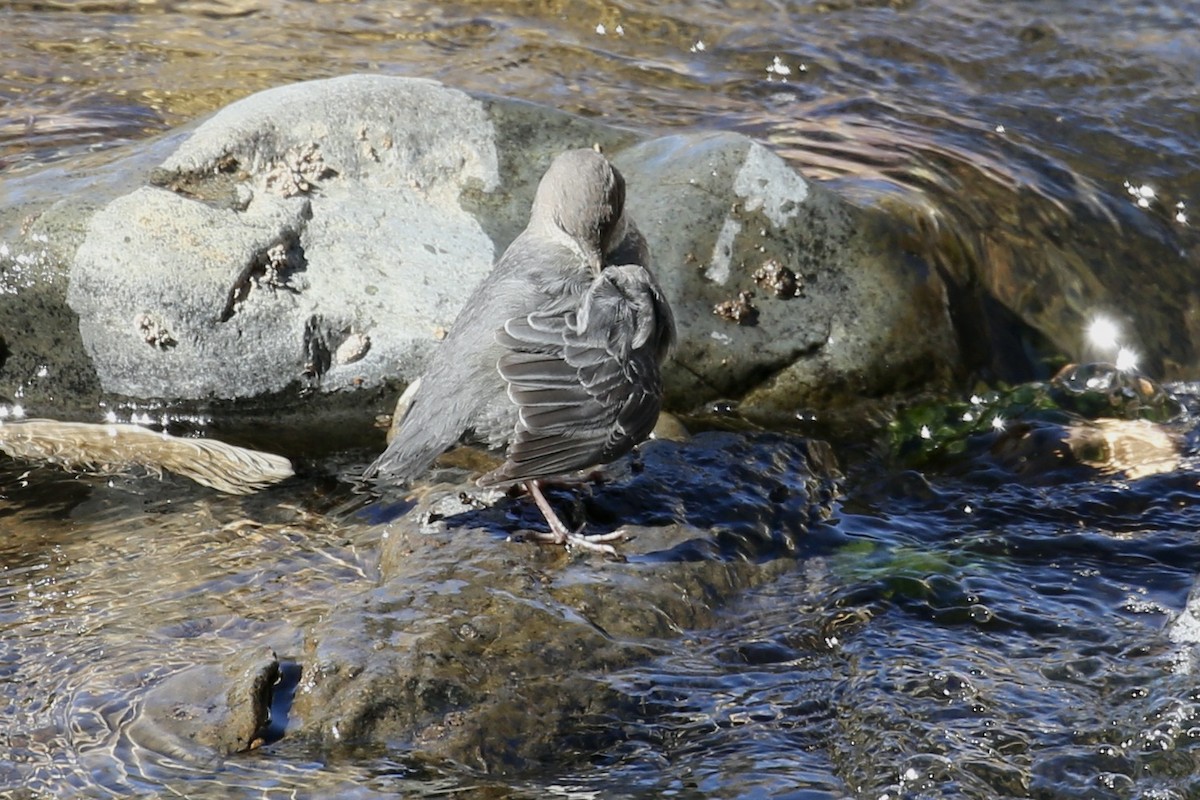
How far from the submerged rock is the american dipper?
2.89ft

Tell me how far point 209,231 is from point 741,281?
7.31ft

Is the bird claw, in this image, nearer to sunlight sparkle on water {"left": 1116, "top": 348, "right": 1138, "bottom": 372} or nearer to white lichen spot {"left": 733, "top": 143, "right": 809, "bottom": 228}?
white lichen spot {"left": 733, "top": 143, "right": 809, "bottom": 228}

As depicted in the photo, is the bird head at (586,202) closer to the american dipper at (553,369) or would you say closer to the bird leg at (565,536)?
the american dipper at (553,369)

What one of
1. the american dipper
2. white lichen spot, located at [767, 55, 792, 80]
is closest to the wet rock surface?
the american dipper

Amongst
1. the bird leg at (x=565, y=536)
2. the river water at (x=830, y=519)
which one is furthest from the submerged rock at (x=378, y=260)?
the bird leg at (x=565, y=536)

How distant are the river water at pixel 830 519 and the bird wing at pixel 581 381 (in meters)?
0.70

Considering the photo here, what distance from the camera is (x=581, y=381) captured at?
4504mm

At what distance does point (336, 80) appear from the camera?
605 centimetres

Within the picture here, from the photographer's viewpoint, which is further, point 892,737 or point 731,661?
point 731,661

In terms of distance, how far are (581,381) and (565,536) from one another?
524 millimetres

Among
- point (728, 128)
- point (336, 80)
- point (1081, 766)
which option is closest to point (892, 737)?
point (1081, 766)

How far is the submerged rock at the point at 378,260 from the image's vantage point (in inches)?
213

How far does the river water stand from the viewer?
3.54m

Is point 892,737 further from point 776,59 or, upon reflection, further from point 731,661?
point 776,59
